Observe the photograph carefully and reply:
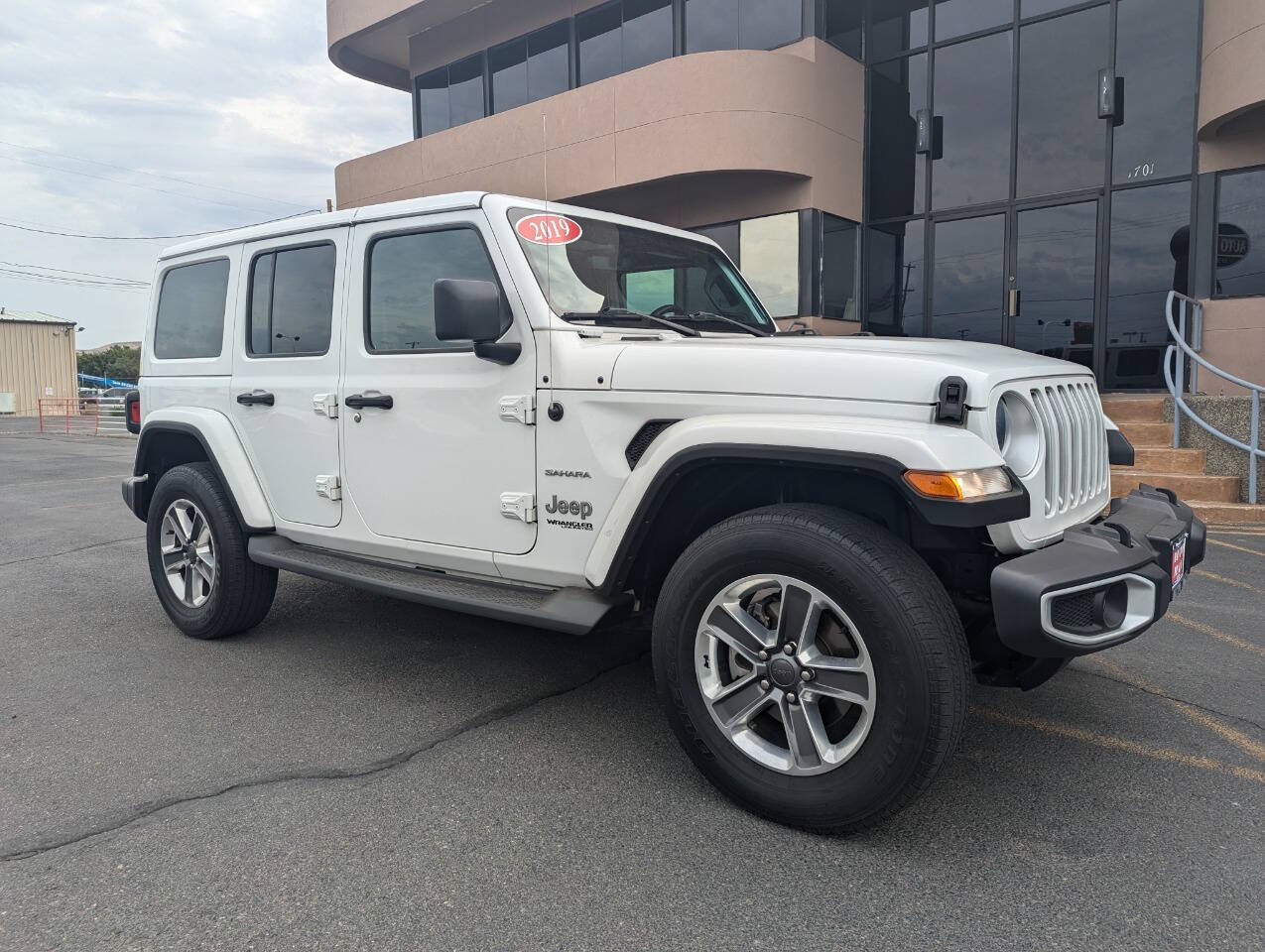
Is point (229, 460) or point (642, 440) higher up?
point (642, 440)

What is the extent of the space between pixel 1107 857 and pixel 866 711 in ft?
2.55

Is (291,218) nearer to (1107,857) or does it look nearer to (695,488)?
(695,488)

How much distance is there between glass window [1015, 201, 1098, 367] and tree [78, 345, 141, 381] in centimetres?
8710

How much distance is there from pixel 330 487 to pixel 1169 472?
25.5 feet

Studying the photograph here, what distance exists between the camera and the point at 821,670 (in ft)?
8.61

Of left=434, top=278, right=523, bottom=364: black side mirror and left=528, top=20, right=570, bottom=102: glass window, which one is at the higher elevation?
left=528, top=20, right=570, bottom=102: glass window

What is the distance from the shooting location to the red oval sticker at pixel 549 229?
11.4ft

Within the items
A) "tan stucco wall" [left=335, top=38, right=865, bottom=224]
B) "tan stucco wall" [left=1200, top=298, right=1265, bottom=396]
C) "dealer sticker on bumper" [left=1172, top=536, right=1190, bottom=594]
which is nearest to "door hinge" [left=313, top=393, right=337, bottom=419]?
"dealer sticker on bumper" [left=1172, top=536, right=1190, bottom=594]

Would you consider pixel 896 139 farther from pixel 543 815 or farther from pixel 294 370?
pixel 543 815

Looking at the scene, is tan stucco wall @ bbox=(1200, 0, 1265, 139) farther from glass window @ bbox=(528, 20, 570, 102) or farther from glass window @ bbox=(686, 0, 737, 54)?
glass window @ bbox=(528, 20, 570, 102)

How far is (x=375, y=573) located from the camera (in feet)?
12.6

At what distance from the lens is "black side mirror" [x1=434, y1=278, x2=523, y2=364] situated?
298cm

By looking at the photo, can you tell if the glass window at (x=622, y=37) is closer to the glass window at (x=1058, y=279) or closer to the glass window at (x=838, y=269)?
the glass window at (x=838, y=269)

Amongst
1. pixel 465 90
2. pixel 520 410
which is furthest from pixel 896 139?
pixel 520 410
